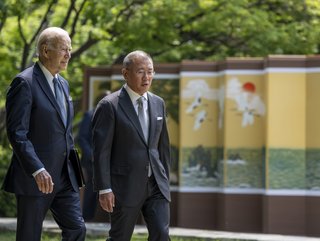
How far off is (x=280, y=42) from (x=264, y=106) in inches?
176

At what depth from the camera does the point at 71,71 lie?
19.0m

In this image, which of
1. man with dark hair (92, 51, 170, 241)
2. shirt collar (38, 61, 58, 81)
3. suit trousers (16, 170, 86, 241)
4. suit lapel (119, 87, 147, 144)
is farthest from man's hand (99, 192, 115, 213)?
shirt collar (38, 61, 58, 81)

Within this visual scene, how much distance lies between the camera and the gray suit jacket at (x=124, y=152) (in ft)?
21.7

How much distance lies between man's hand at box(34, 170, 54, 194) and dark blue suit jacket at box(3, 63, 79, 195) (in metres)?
0.12

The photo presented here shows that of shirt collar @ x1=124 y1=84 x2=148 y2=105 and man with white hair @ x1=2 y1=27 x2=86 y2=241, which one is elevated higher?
shirt collar @ x1=124 y1=84 x2=148 y2=105

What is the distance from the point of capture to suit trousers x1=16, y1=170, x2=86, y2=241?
627cm

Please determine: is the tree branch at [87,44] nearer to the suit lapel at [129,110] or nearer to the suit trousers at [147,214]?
the suit lapel at [129,110]

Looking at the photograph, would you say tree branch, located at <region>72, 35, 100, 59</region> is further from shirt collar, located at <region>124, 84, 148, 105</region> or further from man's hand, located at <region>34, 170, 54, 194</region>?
man's hand, located at <region>34, 170, 54, 194</region>

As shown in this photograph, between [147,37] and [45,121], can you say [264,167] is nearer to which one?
[147,37]

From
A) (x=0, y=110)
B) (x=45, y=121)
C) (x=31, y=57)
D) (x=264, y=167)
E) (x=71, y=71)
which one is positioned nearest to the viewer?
(x=45, y=121)

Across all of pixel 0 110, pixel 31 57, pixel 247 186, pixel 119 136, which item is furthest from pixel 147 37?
pixel 119 136

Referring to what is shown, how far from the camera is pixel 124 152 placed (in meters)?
6.69

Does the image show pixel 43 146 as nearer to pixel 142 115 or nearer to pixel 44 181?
pixel 44 181

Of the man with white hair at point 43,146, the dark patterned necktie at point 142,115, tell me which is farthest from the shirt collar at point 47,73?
the dark patterned necktie at point 142,115
